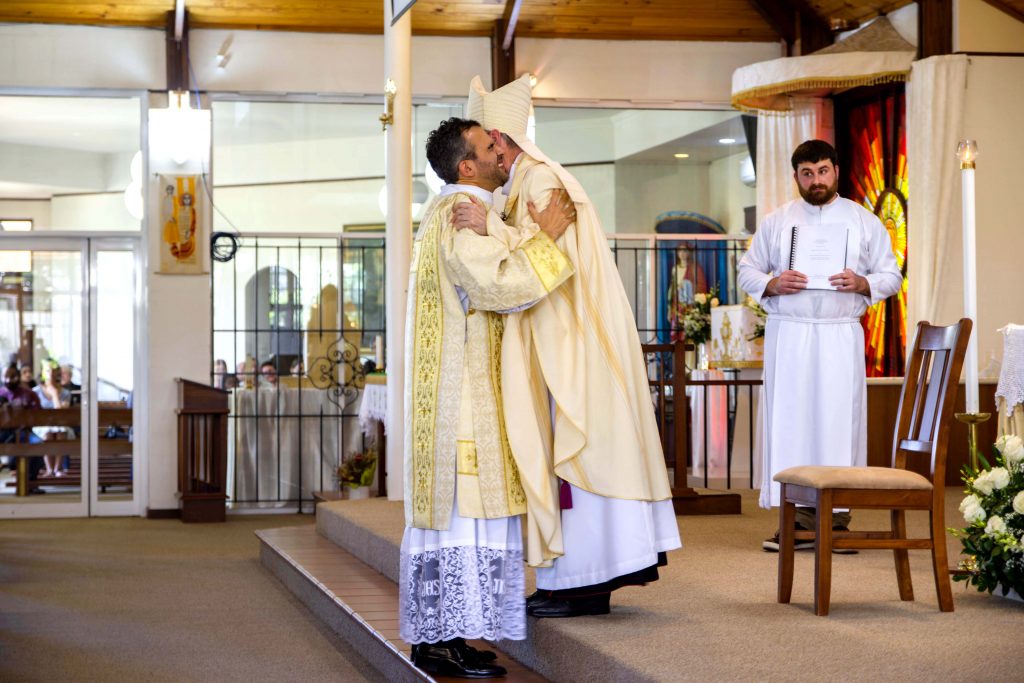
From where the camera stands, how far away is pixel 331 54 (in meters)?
9.73

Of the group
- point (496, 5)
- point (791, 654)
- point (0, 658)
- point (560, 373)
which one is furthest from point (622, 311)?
point (496, 5)

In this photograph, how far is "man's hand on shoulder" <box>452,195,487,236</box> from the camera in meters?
3.40

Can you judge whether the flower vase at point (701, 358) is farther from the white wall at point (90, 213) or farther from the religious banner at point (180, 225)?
the white wall at point (90, 213)

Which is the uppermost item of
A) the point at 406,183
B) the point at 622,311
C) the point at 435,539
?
the point at 406,183

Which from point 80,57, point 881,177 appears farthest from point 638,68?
point 80,57

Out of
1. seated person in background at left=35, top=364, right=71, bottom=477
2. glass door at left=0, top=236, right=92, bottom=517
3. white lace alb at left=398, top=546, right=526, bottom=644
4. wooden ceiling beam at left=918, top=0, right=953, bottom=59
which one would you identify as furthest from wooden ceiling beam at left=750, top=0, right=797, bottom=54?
white lace alb at left=398, top=546, right=526, bottom=644

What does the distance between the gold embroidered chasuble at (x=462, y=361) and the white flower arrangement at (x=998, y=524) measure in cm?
139

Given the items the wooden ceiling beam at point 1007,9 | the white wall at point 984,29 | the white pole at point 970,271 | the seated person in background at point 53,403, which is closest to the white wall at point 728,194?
the white wall at point 984,29

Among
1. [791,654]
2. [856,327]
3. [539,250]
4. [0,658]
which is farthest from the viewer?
[856,327]

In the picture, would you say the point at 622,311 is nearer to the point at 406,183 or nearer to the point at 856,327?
the point at 856,327

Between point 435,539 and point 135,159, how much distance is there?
7.00m

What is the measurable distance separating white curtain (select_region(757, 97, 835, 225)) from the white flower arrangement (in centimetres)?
574

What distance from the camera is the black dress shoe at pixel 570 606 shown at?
3.62 m

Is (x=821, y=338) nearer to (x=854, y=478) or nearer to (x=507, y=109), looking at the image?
(x=854, y=478)
